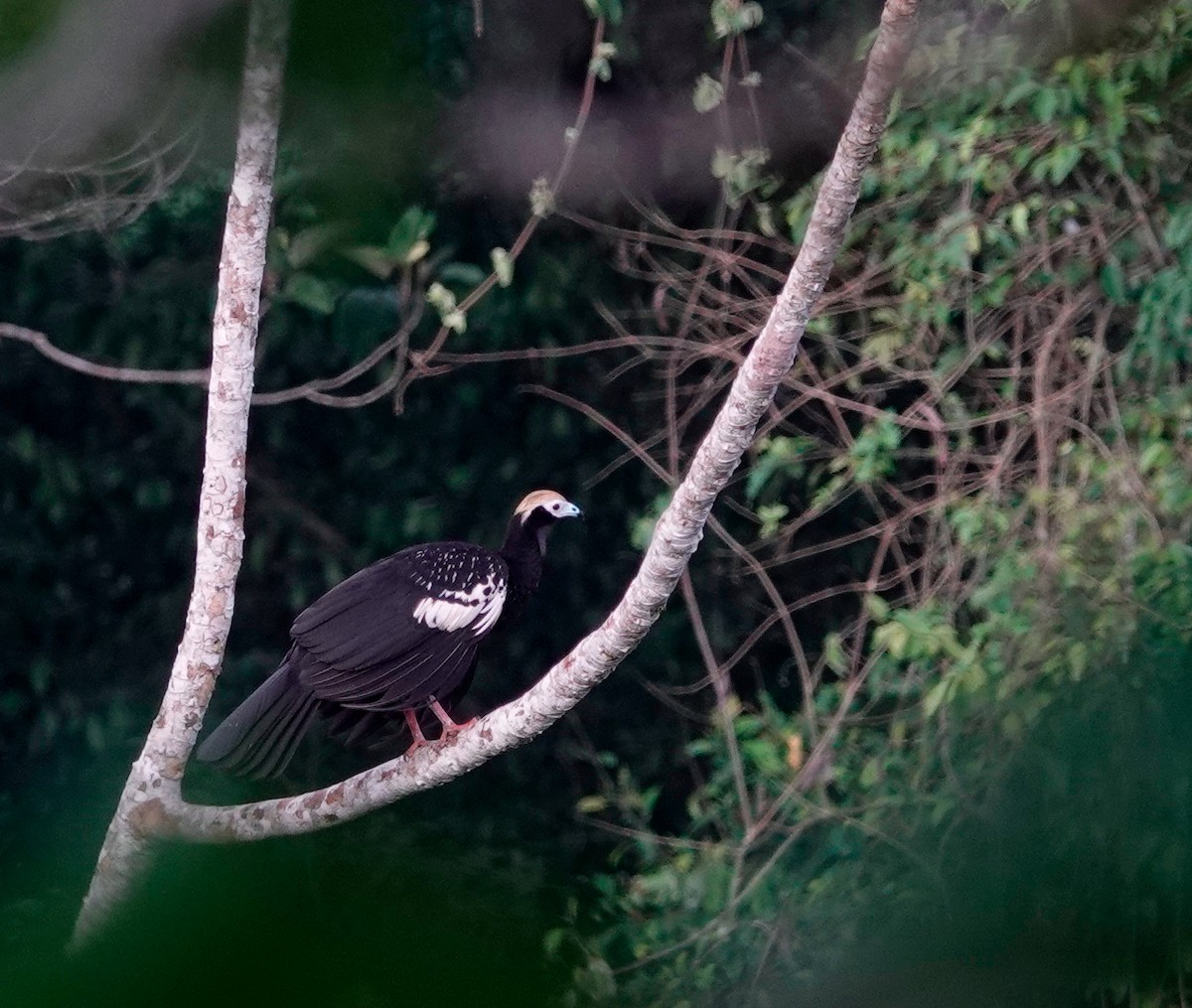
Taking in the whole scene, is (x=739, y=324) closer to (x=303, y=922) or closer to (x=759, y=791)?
(x=759, y=791)

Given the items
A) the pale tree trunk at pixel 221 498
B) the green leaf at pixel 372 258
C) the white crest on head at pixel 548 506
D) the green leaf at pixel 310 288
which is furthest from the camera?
the white crest on head at pixel 548 506

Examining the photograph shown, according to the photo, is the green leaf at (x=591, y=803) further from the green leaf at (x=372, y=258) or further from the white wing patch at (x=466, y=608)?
the green leaf at (x=372, y=258)

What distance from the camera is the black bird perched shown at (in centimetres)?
187

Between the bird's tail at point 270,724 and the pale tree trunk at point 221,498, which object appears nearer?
the pale tree trunk at point 221,498

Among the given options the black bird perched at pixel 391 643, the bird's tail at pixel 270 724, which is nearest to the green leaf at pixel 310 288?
the bird's tail at pixel 270 724

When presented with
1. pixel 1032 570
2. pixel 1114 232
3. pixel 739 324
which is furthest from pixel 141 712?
pixel 1114 232

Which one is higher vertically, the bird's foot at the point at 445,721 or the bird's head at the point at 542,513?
the bird's head at the point at 542,513

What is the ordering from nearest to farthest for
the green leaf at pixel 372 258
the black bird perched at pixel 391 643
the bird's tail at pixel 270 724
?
the green leaf at pixel 372 258
the bird's tail at pixel 270 724
the black bird perched at pixel 391 643

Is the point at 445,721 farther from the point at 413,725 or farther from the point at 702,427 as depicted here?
the point at 702,427

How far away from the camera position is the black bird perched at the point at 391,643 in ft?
6.13

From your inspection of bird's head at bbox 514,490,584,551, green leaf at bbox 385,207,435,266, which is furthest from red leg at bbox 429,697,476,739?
green leaf at bbox 385,207,435,266

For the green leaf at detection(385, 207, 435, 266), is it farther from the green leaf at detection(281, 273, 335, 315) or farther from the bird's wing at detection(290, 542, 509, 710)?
the bird's wing at detection(290, 542, 509, 710)

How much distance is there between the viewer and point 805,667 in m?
2.46

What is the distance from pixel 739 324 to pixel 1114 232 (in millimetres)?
667
